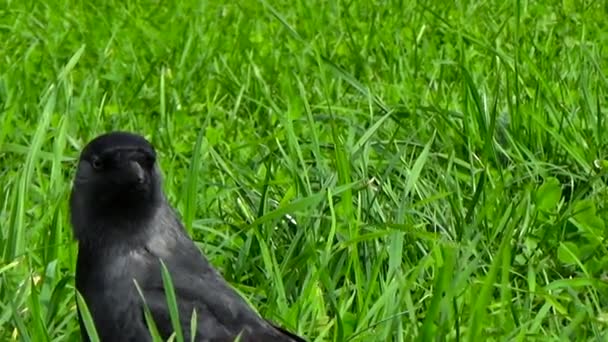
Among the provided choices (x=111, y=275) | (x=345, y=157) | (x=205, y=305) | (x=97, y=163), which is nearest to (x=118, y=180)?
(x=97, y=163)

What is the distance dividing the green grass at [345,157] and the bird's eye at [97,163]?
0.29 metres

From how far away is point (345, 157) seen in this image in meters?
4.35

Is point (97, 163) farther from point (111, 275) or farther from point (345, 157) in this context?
point (345, 157)

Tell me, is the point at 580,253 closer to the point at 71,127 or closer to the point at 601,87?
the point at 601,87

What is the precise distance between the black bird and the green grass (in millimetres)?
152

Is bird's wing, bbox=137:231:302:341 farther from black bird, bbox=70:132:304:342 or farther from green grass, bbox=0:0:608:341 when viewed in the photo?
green grass, bbox=0:0:608:341

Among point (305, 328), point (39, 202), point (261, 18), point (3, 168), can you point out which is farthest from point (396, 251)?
point (261, 18)

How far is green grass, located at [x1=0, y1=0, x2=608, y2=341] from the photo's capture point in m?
3.80

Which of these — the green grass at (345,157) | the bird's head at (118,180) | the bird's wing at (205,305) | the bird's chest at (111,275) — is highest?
the bird's head at (118,180)

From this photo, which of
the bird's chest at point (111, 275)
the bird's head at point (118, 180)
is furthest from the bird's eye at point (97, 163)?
the bird's chest at point (111, 275)

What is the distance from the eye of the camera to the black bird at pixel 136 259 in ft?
11.2

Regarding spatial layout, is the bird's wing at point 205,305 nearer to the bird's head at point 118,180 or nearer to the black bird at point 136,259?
the black bird at point 136,259

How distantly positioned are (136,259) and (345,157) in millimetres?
980

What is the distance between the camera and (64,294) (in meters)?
3.82
